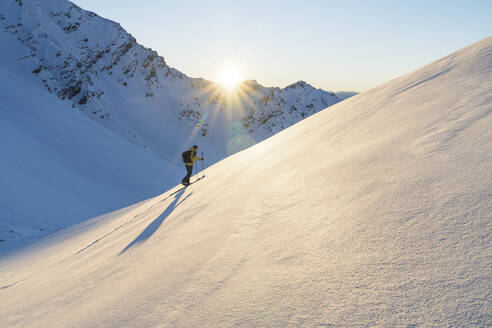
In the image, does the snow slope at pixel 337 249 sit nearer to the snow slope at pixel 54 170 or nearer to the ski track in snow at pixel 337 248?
the ski track in snow at pixel 337 248

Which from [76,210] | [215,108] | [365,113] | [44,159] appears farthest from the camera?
[215,108]

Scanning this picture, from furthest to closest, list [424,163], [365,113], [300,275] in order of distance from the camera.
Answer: [365,113] < [424,163] < [300,275]

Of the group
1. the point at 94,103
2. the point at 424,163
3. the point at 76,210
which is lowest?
the point at 424,163

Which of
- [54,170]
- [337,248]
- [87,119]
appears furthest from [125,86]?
[337,248]

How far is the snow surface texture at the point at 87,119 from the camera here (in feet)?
43.1

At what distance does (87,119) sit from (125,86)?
47.7 m

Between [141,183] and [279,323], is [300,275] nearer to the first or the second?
[279,323]

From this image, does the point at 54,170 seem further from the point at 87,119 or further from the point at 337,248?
the point at 337,248

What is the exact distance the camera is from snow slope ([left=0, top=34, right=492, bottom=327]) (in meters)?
1.33

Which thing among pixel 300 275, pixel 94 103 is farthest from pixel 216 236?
pixel 94 103

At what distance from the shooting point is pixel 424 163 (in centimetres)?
236

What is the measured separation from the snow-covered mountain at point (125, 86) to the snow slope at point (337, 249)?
4292 centimetres

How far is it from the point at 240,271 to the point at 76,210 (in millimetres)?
14080

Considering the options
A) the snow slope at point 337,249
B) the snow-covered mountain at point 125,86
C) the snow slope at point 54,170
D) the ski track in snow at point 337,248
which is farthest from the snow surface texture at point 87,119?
the snow slope at point 337,249
